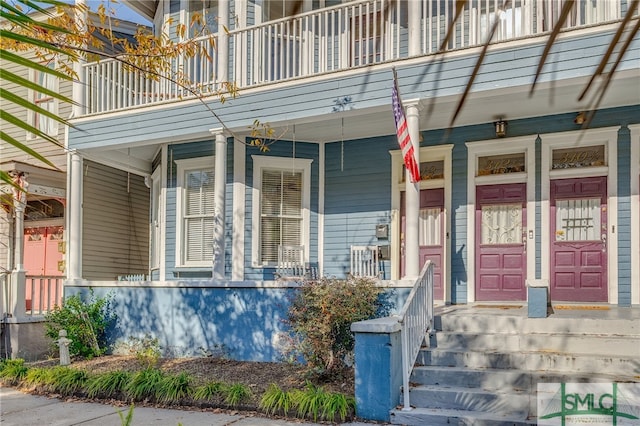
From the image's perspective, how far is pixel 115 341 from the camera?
9.02 metres

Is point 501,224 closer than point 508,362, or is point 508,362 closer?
point 508,362

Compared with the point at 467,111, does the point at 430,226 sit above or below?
below

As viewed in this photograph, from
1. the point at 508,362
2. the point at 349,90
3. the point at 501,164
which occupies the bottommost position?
the point at 508,362

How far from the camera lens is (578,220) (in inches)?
330

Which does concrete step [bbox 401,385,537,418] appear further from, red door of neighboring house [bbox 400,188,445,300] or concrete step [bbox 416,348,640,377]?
red door of neighboring house [bbox 400,188,445,300]

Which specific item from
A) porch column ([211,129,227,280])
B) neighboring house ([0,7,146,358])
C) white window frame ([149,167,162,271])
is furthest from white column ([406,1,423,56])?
neighboring house ([0,7,146,358])

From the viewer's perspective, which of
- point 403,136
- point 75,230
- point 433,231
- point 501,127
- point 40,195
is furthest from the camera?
point 40,195

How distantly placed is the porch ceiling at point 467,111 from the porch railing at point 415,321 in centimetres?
194

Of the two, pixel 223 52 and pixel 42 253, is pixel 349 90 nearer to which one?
pixel 223 52

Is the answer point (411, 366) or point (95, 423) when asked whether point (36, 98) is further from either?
point (411, 366)

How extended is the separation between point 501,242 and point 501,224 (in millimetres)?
282

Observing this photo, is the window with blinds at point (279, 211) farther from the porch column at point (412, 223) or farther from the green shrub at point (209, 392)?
the green shrub at point (209, 392)

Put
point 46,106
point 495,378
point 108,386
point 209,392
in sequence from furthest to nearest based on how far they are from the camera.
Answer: point 46,106
point 108,386
point 209,392
point 495,378

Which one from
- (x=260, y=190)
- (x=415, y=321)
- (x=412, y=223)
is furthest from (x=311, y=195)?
(x=415, y=321)
